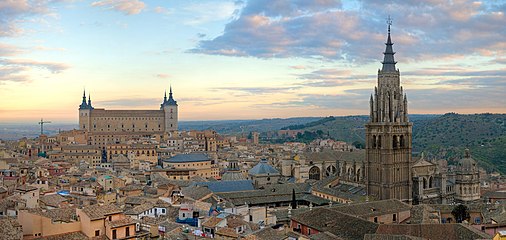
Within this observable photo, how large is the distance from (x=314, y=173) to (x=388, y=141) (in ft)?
63.0

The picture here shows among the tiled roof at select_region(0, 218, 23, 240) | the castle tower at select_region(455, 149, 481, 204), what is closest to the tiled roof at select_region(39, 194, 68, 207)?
the tiled roof at select_region(0, 218, 23, 240)

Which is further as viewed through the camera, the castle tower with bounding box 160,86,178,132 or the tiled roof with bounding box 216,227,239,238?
the castle tower with bounding box 160,86,178,132

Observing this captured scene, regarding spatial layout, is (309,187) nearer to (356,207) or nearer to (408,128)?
(408,128)

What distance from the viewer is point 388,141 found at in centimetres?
6475

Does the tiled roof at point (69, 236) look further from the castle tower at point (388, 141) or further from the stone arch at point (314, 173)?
the stone arch at point (314, 173)

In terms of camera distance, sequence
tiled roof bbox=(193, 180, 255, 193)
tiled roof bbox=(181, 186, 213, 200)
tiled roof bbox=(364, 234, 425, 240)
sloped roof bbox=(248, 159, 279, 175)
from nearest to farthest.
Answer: tiled roof bbox=(364, 234, 425, 240) → tiled roof bbox=(181, 186, 213, 200) → tiled roof bbox=(193, 180, 255, 193) → sloped roof bbox=(248, 159, 279, 175)

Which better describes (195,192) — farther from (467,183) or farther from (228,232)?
(467,183)

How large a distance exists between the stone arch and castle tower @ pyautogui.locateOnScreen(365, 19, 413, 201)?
15.7 m

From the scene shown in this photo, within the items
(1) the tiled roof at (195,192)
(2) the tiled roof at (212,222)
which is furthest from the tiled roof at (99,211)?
(1) the tiled roof at (195,192)

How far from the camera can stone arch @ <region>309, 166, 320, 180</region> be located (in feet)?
268

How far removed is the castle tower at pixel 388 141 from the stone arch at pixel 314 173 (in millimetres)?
15729

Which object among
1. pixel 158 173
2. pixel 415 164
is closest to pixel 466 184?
pixel 415 164

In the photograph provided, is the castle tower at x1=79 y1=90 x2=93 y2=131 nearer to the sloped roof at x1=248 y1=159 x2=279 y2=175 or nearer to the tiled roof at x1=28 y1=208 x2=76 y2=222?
the sloped roof at x1=248 y1=159 x2=279 y2=175

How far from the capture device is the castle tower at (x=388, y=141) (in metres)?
64.6
